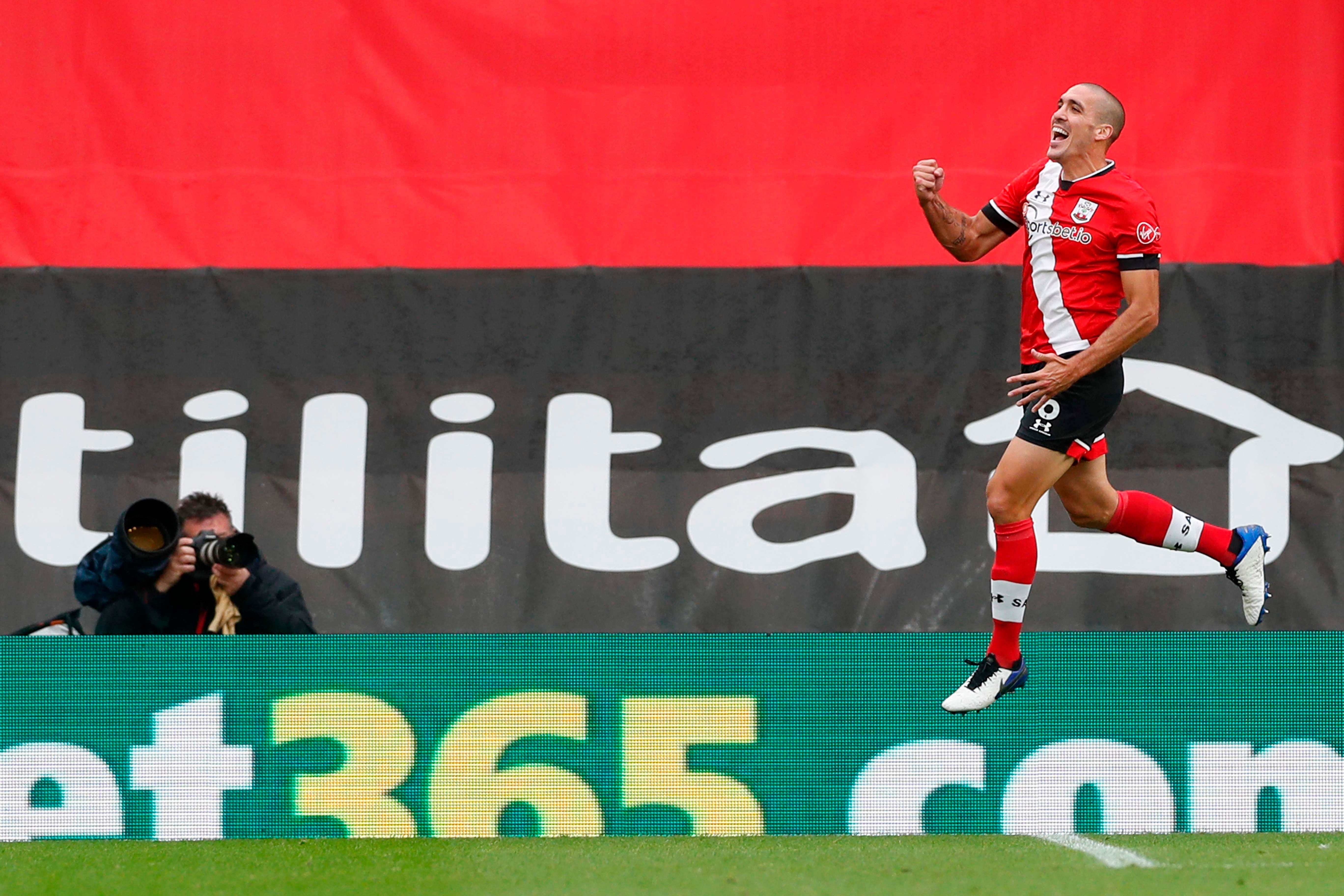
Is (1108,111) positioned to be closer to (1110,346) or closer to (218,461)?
(1110,346)

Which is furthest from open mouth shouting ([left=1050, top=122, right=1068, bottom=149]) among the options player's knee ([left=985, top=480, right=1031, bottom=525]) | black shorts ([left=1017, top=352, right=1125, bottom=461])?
player's knee ([left=985, top=480, right=1031, bottom=525])

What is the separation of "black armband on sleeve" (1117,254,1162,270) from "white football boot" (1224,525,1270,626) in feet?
2.78

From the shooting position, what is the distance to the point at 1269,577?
20.0ft

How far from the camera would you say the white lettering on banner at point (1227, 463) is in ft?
19.9

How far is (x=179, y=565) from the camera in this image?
4.55 m

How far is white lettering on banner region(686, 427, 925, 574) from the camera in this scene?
6.08m

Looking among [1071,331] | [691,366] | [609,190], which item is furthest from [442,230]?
[1071,331]

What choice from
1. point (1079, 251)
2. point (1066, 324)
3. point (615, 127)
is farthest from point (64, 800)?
point (615, 127)

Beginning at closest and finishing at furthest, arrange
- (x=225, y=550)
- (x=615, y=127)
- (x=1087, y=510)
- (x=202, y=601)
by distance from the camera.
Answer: (x=1087, y=510) → (x=225, y=550) → (x=202, y=601) → (x=615, y=127)

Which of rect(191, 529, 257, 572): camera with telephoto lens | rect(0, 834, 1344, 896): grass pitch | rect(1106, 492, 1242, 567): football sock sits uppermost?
rect(1106, 492, 1242, 567): football sock

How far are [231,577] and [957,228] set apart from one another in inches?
94.9

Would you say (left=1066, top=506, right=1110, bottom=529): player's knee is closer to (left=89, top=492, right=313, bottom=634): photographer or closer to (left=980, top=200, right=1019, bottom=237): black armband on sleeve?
(left=980, top=200, right=1019, bottom=237): black armband on sleeve

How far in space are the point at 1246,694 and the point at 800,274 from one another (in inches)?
105

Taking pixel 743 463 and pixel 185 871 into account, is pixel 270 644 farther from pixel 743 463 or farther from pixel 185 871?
pixel 743 463
